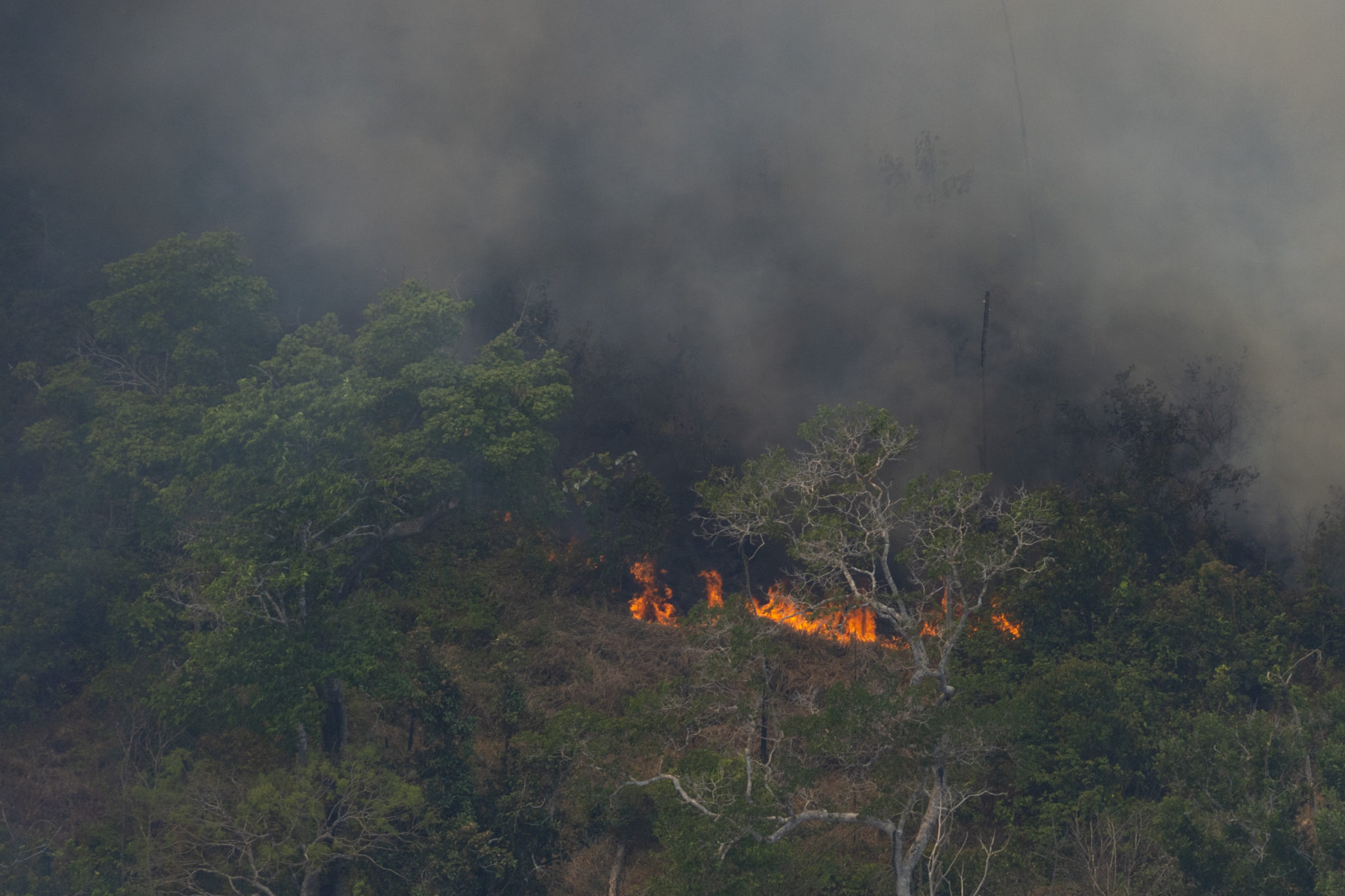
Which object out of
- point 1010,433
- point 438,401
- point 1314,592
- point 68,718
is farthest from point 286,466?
point 1314,592

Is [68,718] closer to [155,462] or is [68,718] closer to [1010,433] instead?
[155,462]

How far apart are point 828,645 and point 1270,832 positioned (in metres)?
18.0

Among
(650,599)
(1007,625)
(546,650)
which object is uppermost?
(1007,625)

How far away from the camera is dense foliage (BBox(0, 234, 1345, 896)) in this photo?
25.9 metres

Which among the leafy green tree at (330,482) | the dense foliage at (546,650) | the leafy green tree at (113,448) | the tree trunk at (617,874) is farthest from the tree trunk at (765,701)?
the leafy green tree at (113,448)

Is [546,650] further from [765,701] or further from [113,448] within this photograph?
[113,448]

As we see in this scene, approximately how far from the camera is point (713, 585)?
142 feet

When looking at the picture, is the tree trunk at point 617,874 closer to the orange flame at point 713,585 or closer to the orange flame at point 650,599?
the orange flame at point 650,599

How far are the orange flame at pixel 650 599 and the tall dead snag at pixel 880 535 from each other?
47.2ft

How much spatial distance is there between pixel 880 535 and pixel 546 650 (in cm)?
1625

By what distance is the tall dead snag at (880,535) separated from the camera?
25.1 m

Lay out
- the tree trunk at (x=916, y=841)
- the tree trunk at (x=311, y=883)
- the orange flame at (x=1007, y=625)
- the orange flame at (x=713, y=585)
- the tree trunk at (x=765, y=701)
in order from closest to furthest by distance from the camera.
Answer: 1. the tree trunk at (x=916, y=841)
2. the tree trunk at (x=765, y=701)
3. the tree trunk at (x=311, y=883)
4. the orange flame at (x=1007, y=625)
5. the orange flame at (x=713, y=585)

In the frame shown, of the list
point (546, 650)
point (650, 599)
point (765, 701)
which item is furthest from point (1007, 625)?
point (546, 650)

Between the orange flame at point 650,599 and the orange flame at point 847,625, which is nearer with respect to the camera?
the orange flame at point 847,625
